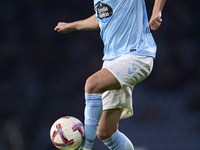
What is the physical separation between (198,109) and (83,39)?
7.89ft

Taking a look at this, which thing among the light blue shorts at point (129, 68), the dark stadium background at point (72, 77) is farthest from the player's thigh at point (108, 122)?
the dark stadium background at point (72, 77)

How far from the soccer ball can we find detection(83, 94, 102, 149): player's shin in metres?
0.05

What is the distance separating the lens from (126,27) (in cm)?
259

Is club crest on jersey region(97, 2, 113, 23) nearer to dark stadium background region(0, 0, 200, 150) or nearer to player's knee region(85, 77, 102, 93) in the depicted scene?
player's knee region(85, 77, 102, 93)

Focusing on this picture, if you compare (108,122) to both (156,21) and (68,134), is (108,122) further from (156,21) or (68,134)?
(156,21)

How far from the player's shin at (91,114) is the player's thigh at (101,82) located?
0.04m

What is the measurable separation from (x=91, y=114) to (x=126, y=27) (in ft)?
2.50

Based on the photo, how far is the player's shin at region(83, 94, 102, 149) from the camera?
2.32 m

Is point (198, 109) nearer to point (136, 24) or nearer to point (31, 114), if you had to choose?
point (31, 114)

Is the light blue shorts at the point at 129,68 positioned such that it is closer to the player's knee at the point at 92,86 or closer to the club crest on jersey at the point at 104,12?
the player's knee at the point at 92,86

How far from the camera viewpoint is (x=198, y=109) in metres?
5.71

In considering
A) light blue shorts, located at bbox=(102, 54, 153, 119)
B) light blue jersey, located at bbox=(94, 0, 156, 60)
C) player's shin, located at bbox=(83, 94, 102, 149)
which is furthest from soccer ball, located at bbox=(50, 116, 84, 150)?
light blue jersey, located at bbox=(94, 0, 156, 60)

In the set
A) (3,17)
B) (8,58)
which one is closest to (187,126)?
(8,58)

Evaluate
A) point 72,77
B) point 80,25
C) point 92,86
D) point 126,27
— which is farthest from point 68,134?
point 72,77
